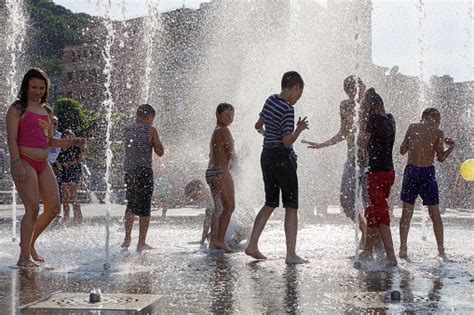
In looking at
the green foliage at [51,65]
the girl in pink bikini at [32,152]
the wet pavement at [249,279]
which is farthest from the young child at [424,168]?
the green foliage at [51,65]

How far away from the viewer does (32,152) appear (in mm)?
6250

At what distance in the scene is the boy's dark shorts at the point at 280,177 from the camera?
21.6ft

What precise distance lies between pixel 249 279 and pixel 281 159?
1549 mm

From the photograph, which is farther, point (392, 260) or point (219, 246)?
point (219, 246)

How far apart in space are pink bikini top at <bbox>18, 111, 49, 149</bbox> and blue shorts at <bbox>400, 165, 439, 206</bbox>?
11.2 ft

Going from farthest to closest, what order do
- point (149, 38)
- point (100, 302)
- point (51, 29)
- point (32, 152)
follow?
point (51, 29), point (149, 38), point (32, 152), point (100, 302)

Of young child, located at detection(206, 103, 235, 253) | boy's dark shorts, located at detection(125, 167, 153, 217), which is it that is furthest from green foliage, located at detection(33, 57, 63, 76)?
young child, located at detection(206, 103, 235, 253)

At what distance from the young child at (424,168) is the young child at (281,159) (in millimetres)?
1311

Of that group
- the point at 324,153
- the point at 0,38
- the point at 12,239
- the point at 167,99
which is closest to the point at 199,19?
the point at 167,99

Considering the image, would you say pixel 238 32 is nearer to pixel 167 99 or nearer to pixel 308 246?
pixel 167 99

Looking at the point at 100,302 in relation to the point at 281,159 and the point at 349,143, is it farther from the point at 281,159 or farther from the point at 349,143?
the point at 349,143

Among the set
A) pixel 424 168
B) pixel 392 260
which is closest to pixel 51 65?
pixel 424 168

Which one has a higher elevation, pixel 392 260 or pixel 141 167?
pixel 141 167

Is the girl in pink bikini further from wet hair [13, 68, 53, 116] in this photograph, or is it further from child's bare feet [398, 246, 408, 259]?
child's bare feet [398, 246, 408, 259]
